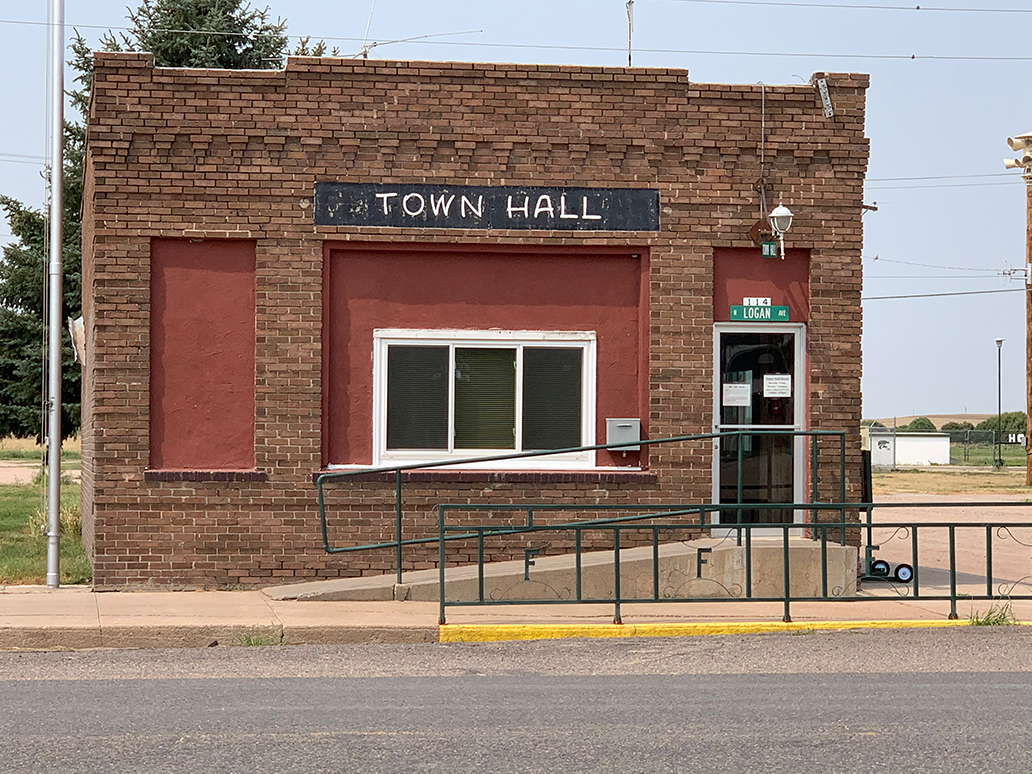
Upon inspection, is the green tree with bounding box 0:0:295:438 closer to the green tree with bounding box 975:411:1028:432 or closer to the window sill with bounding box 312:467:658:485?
the window sill with bounding box 312:467:658:485

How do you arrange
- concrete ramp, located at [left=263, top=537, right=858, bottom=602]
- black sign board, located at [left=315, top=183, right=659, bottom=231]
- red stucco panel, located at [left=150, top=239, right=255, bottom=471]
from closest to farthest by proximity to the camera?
concrete ramp, located at [left=263, top=537, right=858, bottom=602] < red stucco panel, located at [left=150, top=239, right=255, bottom=471] < black sign board, located at [left=315, top=183, right=659, bottom=231]

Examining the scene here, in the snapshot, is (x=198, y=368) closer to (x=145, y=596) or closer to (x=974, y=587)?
(x=145, y=596)

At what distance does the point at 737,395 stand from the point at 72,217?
2792cm

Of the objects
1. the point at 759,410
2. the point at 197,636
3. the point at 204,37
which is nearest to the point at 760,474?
the point at 759,410

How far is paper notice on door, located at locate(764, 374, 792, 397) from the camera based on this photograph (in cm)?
1438

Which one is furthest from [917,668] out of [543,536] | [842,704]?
[543,536]

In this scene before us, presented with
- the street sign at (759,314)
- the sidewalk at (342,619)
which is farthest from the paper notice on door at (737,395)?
the sidewalk at (342,619)

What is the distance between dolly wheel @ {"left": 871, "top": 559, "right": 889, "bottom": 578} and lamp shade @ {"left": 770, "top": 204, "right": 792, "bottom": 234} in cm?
371

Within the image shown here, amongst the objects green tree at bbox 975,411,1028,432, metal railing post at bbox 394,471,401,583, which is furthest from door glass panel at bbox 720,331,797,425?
green tree at bbox 975,411,1028,432

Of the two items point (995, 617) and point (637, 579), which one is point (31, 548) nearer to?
point (637, 579)

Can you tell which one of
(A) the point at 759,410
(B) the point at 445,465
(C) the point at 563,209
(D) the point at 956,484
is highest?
(C) the point at 563,209

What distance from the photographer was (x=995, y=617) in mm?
11945

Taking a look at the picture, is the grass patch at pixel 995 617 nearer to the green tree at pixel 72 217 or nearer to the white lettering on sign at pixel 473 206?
the white lettering on sign at pixel 473 206

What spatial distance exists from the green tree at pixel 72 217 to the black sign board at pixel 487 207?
19.2 metres
